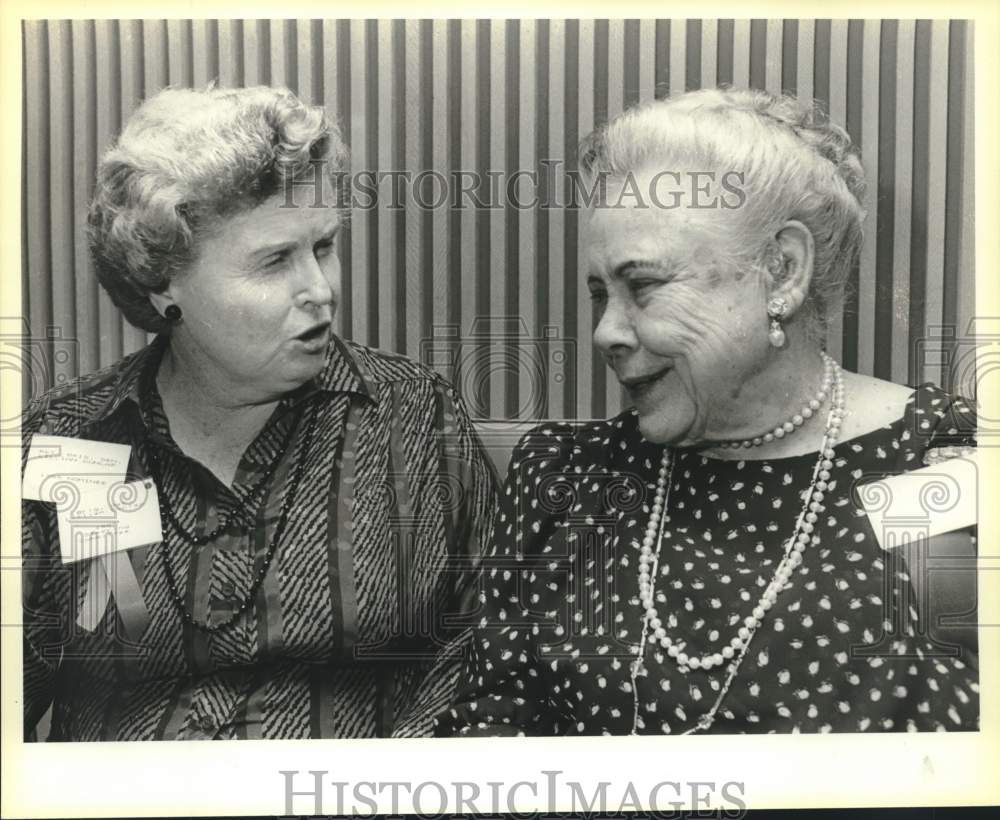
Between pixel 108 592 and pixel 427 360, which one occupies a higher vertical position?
pixel 427 360

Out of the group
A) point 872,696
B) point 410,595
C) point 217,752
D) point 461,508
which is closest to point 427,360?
point 461,508

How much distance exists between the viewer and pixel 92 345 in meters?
1.36

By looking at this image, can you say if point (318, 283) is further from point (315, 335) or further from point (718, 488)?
point (718, 488)

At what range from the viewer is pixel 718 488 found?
131cm

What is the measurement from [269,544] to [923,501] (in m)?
0.84

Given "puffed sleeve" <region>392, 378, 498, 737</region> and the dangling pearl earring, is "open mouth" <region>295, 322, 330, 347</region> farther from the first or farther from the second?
the dangling pearl earring

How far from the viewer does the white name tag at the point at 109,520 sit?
1.35 meters

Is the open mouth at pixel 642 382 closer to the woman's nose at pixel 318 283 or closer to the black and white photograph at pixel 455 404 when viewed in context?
the black and white photograph at pixel 455 404

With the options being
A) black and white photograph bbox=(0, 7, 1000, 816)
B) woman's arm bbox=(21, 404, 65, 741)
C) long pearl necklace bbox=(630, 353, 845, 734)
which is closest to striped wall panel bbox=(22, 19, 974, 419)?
black and white photograph bbox=(0, 7, 1000, 816)

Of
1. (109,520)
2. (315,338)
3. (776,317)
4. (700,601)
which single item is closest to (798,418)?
(776,317)

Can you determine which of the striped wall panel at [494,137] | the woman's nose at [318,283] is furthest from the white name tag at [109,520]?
the woman's nose at [318,283]

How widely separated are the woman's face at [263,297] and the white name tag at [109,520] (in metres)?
0.19

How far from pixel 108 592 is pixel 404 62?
2.60ft

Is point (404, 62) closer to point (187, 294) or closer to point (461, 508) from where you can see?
point (187, 294)
